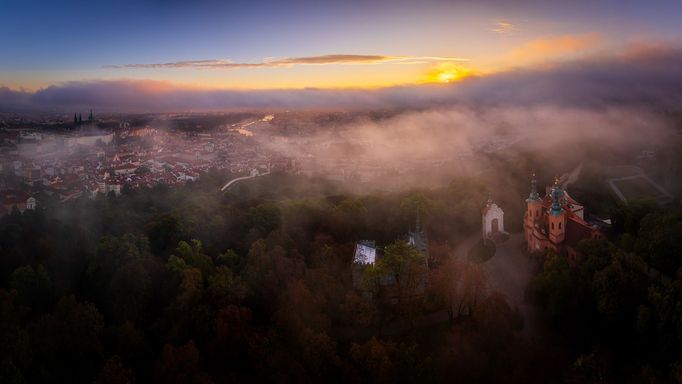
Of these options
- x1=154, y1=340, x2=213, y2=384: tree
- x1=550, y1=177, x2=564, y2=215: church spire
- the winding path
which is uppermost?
the winding path

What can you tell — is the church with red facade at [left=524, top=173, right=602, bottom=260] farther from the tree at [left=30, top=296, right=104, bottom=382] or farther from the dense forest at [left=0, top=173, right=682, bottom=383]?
the tree at [left=30, top=296, right=104, bottom=382]

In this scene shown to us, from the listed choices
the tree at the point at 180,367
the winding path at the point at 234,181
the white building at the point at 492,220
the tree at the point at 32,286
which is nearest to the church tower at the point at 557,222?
the white building at the point at 492,220

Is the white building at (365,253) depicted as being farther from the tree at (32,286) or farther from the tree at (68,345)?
the tree at (32,286)

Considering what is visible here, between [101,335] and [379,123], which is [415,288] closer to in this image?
[101,335]

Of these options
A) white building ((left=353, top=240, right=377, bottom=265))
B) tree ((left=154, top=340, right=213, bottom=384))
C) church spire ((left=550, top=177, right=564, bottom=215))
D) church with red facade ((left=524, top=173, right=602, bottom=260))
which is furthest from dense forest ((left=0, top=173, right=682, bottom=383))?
church spire ((left=550, top=177, right=564, bottom=215))

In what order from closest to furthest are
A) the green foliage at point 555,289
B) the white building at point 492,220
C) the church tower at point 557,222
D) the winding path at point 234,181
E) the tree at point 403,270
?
the green foliage at point 555,289, the tree at point 403,270, the church tower at point 557,222, the white building at point 492,220, the winding path at point 234,181

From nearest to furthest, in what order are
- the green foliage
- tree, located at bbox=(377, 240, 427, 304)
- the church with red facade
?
the green foliage, tree, located at bbox=(377, 240, 427, 304), the church with red facade
